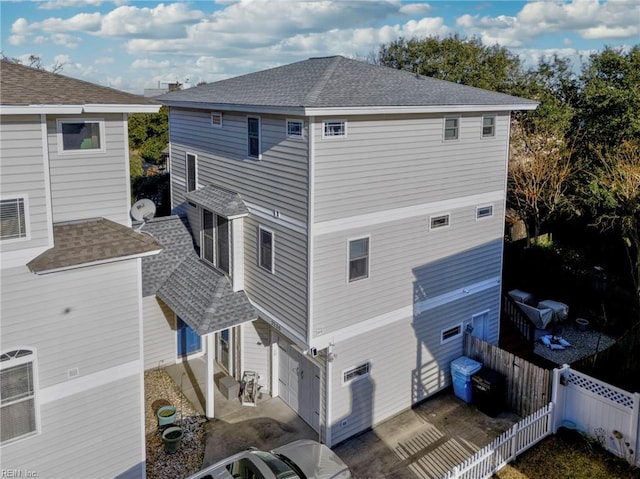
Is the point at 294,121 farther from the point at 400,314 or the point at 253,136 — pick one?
the point at 400,314

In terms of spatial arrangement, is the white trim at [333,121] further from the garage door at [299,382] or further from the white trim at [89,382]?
the white trim at [89,382]

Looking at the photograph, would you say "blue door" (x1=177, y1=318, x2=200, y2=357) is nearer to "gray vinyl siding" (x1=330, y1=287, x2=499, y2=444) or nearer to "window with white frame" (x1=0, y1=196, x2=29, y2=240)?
"gray vinyl siding" (x1=330, y1=287, x2=499, y2=444)

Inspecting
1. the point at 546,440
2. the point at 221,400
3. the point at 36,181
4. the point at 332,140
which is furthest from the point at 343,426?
the point at 36,181

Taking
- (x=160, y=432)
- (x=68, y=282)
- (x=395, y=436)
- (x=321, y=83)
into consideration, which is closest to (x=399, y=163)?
(x=321, y=83)

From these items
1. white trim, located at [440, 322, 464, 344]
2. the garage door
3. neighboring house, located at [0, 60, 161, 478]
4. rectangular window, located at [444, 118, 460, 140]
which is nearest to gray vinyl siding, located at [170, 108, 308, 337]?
the garage door

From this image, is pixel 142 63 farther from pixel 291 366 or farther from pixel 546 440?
pixel 546 440

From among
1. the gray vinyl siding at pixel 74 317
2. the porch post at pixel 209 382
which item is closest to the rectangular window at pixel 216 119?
the porch post at pixel 209 382
